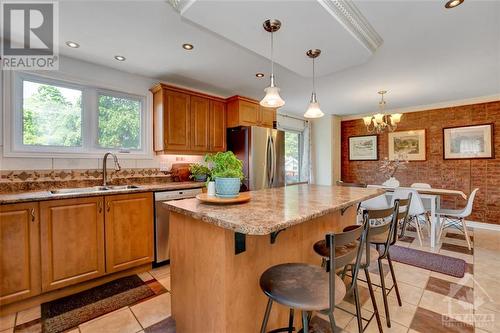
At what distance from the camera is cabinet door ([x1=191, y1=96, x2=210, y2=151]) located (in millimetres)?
3457

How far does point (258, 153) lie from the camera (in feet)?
12.1

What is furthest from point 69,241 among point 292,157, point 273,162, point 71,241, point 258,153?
point 292,157

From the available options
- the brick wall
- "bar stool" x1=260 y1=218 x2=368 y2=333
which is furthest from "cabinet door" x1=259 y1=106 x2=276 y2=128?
"bar stool" x1=260 y1=218 x2=368 y2=333

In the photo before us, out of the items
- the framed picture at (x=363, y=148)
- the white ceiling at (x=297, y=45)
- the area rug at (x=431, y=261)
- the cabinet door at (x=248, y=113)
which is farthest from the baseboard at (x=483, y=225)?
the cabinet door at (x=248, y=113)

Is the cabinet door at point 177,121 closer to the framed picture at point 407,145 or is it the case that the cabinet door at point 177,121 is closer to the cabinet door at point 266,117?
the cabinet door at point 266,117

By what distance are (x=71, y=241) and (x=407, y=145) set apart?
5947 millimetres

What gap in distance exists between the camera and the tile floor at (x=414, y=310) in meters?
1.70

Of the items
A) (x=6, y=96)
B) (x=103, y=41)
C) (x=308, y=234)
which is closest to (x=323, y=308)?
(x=308, y=234)

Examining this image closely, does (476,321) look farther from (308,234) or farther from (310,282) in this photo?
(310,282)

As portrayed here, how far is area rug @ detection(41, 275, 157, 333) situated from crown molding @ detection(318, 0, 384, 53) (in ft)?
9.20

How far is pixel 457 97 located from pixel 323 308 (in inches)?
205

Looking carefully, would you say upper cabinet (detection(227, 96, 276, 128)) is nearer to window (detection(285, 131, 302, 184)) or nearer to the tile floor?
window (detection(285, 131, 302, 184))

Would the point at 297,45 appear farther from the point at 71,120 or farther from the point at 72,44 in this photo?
the point at 71,120

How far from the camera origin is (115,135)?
3.06 metres
